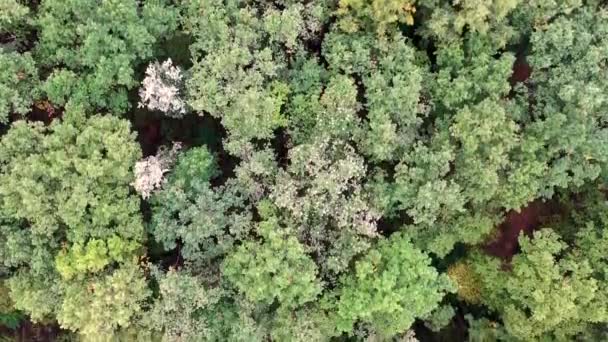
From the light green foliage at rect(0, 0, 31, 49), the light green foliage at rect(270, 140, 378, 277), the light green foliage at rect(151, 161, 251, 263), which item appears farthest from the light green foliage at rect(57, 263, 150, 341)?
the light green foliage at rect(0, 0, 31, 49)

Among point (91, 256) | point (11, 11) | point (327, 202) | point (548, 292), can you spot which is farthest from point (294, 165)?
point (11, 11)

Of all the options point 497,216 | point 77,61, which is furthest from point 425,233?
point 77,61

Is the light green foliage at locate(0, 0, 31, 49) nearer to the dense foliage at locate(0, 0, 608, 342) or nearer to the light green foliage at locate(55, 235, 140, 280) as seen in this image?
the dense foliage at locate(0, 0, 608, 342)

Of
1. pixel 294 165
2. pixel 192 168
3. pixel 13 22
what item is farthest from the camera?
pixel 13 22

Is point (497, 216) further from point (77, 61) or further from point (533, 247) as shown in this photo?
point (77, 61)

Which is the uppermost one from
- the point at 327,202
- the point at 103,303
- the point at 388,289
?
the point at 327,202

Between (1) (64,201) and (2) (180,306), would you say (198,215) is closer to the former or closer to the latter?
(2) (180,306)
